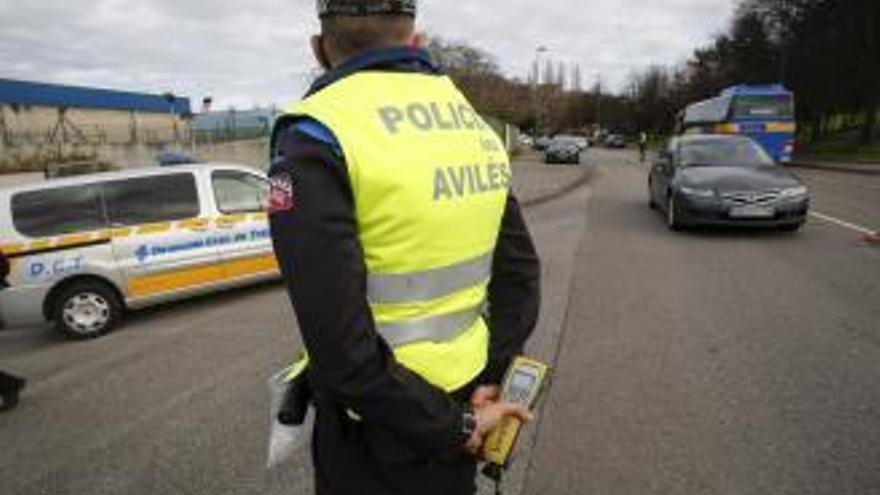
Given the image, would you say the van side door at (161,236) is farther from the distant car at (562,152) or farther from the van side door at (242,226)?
the distant car at (562,152)

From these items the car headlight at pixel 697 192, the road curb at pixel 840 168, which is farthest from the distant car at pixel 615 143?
the car headlight at pixel 697 192

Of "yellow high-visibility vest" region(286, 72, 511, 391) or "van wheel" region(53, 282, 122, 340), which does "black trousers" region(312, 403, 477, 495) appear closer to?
"yellow high-visibility vest" region(286, 72, 511, 391)

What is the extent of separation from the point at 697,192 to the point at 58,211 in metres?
8.38

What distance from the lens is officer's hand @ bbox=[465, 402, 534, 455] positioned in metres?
1.87

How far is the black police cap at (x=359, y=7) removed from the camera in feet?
5.71

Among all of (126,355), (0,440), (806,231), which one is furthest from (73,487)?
(806,231)

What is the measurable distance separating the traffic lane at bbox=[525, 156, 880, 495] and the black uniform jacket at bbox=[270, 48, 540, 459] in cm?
225

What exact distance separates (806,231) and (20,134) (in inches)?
1157

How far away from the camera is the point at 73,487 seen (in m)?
4.25

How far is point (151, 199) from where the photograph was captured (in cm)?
877

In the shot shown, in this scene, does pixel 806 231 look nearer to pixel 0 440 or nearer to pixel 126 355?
pixel 126 355

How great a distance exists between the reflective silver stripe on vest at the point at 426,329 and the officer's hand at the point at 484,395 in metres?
0.16

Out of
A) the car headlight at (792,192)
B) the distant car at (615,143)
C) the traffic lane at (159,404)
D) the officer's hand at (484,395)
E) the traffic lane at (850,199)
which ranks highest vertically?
the officer's hand at (484,395)

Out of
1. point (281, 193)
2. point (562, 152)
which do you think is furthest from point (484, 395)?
point (562, 152)
